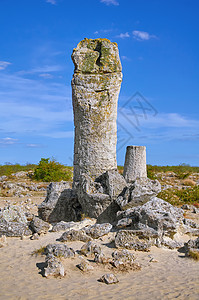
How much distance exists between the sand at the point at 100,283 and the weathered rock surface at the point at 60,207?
2.97m

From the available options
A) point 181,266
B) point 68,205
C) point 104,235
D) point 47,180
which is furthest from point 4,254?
point 47,180

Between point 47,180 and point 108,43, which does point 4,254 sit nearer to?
point 108,43

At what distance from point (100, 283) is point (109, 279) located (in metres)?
0.19

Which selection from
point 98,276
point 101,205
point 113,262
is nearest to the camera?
point 98,276

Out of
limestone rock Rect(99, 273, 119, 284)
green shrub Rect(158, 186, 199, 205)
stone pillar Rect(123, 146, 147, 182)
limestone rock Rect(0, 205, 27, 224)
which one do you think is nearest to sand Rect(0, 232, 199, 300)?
limestone rock Rect(99, 273, 119, 284)

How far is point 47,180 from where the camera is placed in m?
23.8

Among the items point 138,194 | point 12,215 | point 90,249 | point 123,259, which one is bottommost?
point 123,259

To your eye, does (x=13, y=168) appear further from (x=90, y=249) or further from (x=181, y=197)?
(x=90, y=249)

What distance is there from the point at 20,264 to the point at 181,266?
A: 3618 mm

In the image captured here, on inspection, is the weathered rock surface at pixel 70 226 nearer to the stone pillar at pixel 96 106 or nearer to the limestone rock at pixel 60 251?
the stone pillar at pixel 96 106

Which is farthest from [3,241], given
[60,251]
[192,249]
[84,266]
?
[192,249]

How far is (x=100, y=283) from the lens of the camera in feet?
19.5

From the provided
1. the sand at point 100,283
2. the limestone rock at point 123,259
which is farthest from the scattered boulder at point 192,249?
the limestone rock at point 123,259

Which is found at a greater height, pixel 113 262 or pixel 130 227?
pixel 130 227
